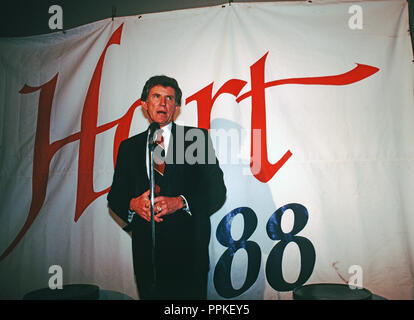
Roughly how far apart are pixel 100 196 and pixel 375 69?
2.26 m

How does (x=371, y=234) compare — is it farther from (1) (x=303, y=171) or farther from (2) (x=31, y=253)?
(2) (x=31, y=253)

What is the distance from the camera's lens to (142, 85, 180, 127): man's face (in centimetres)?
206

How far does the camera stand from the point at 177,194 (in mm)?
1890

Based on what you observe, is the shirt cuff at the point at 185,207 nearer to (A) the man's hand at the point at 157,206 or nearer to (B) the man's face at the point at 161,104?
(A) the man's hand at the point at 157,206

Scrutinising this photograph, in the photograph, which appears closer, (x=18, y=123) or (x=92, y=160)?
(x=92, y=160)

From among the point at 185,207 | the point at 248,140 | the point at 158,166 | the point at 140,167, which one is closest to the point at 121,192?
the point at 140,167

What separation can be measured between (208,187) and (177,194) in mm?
225

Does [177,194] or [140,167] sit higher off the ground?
[140,167]

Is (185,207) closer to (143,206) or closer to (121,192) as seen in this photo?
(143,206)

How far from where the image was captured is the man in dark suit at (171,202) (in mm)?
1822
